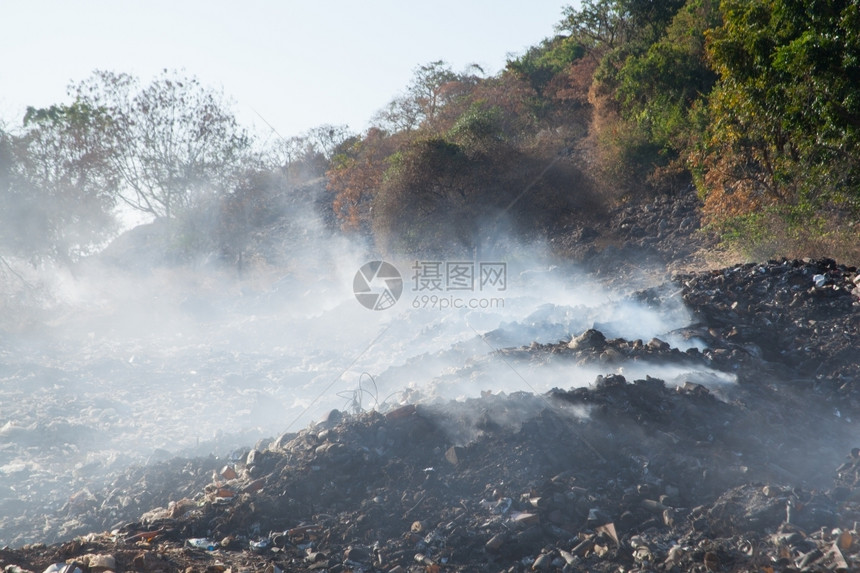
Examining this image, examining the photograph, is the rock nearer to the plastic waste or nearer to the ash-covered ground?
the ash-covered ground

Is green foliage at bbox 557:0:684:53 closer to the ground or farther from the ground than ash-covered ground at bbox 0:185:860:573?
farther from the ground

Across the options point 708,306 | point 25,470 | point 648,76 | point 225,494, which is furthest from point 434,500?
point 648,76

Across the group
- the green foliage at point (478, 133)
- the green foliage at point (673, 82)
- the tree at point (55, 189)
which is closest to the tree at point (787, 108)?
the green foliage at point (673, 82)

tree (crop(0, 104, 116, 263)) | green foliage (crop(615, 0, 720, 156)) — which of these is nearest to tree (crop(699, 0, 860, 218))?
green foliage (crop(615, 0, 720, 156))

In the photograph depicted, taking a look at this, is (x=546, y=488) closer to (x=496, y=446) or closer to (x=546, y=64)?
(x=496, y=446)

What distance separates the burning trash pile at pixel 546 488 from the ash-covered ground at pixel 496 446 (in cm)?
2

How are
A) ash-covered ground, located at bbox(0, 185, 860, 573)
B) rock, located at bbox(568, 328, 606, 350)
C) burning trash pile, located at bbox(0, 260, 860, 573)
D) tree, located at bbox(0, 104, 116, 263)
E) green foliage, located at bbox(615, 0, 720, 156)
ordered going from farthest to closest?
tree, located at bbox(0, 104, 116, 263) < green foliage, located at bbox(615, 0, 720, 156) < rock, located at bbox(568, 328, 606, 350) < ash-covered ground, located at bbox(0, 185, 860, 573) < burning trash pile, located at bbox(0, 260, 860, 573)

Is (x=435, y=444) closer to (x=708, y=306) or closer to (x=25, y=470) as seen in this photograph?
(x=708, y=306)

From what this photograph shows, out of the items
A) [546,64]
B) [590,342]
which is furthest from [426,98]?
[590,342]

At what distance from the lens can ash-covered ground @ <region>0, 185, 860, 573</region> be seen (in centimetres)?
410

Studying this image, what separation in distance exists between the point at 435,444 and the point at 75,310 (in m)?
16.1

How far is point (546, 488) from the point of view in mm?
4613

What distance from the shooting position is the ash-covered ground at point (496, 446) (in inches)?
161

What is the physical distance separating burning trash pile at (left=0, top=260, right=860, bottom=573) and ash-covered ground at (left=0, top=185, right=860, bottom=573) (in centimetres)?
2
